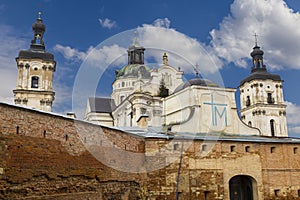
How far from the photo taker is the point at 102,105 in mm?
49406

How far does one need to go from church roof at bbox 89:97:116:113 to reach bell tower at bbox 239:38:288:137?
1874 cm

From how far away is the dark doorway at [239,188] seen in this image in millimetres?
21672

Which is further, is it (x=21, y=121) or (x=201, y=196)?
(x=201, y=196)

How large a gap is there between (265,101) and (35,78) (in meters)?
30.1

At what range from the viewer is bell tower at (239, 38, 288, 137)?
151ft

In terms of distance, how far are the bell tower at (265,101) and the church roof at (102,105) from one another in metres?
18.7

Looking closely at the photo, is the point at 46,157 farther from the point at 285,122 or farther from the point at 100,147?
the point at 285,122

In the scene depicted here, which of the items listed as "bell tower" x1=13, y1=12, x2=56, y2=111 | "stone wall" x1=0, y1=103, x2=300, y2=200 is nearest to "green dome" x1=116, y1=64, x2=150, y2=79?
"bell tower" x1=13, y1=12, x2=56, y2=111

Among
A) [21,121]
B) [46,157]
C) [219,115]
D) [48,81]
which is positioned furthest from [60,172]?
[48,81]

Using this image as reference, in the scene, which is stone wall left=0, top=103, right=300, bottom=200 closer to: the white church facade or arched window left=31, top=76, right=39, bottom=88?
the white church facade

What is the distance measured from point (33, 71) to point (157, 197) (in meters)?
31.7

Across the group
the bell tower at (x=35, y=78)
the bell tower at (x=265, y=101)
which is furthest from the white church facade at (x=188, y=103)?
the bell tower at (x=35, y=78)

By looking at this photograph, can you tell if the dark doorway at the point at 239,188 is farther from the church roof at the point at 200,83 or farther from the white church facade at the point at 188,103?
the church roof at the point at 200,83

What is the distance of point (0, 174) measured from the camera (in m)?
10.6
